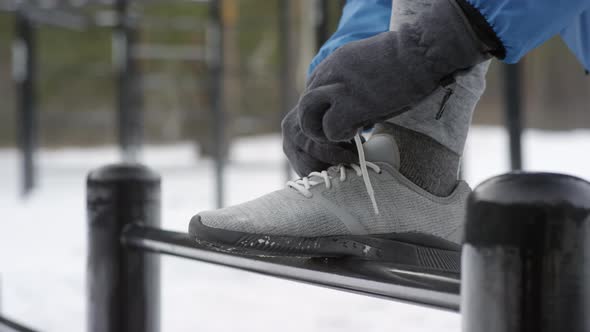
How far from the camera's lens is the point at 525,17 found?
47cm

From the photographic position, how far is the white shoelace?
1.91 ft

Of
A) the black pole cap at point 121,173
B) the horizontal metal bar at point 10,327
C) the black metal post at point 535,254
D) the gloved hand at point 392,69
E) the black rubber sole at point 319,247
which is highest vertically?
the gloved hand at point 392,69

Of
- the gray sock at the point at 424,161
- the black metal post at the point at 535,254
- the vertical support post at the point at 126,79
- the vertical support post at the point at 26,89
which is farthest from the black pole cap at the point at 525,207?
the vertical support post at the point at 26,89

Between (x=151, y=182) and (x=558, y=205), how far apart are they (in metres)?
0.61

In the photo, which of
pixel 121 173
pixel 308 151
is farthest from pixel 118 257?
pixel 308 151

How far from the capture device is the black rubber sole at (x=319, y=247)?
53cm

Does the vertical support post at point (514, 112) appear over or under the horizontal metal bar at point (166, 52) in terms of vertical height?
Result: under

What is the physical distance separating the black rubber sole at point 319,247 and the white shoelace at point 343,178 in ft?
0.15

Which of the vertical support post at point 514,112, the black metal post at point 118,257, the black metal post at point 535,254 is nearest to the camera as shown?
the black metal post at point 535,254

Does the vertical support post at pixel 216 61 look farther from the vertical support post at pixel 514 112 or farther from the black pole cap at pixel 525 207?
the black pole cap at pixel 525 207

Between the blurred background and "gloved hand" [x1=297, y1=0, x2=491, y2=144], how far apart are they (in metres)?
0.84

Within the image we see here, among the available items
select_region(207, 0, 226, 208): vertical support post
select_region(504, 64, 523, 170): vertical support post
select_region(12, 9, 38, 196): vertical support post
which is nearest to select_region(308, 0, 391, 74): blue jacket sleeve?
select_region(504, 64, 523, 170): vertical support post

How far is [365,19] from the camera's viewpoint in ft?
2.36

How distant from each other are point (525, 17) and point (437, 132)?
0.66 ft
